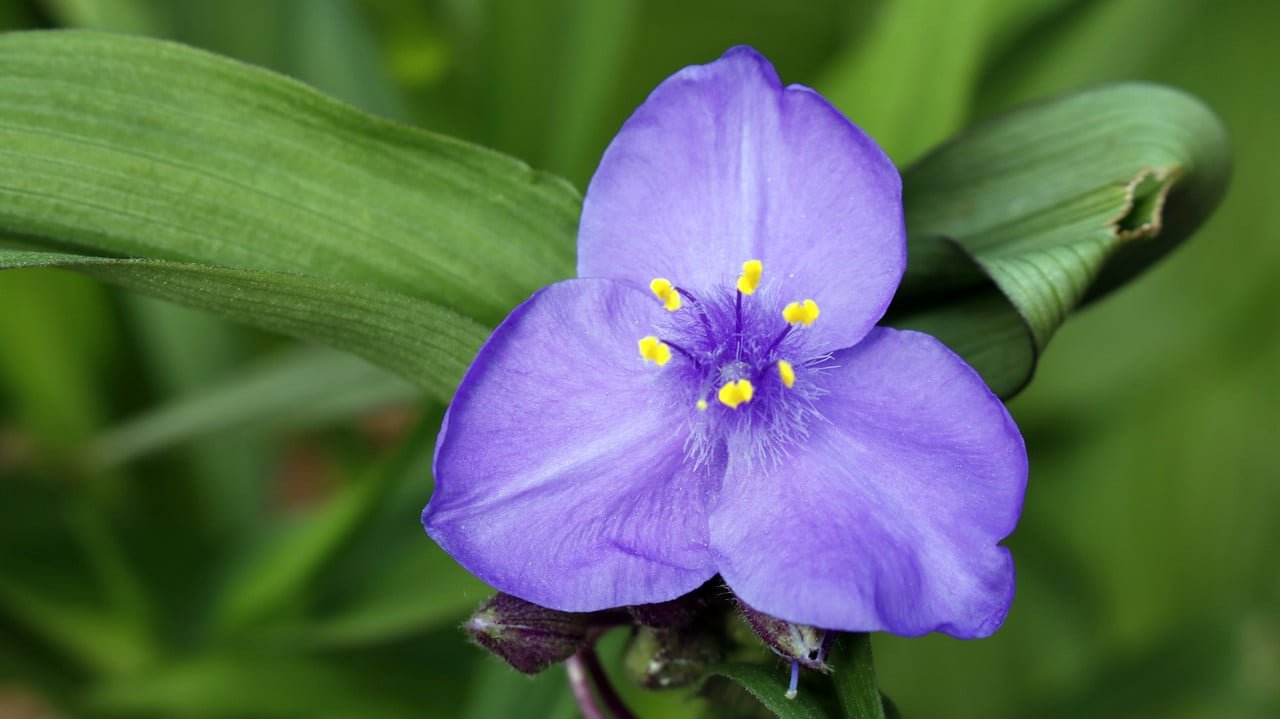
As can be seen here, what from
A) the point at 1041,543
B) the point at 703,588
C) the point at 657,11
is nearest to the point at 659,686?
the point at 703,588

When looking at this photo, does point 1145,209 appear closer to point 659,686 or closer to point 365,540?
point 659,686

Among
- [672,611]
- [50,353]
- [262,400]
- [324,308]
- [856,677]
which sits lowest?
[856,677]

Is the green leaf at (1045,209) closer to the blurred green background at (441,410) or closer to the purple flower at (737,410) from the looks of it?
the purple flower at (737,410)

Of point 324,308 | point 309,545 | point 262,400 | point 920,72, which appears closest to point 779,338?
point 324,308

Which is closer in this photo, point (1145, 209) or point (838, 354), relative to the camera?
point (838, 354)

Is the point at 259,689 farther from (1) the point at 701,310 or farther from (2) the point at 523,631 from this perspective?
(1) the point at 701,310

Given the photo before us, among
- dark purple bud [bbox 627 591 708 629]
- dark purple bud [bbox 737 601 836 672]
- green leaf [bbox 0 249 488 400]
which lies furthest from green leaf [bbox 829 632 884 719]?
green leaf [bbox 0 249 488 400]
